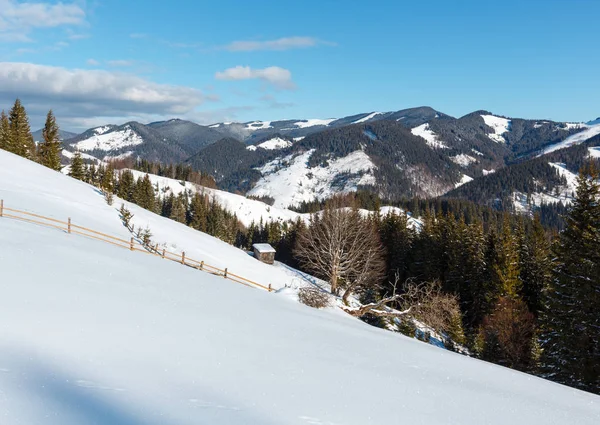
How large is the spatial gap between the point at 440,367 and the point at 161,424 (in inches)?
325

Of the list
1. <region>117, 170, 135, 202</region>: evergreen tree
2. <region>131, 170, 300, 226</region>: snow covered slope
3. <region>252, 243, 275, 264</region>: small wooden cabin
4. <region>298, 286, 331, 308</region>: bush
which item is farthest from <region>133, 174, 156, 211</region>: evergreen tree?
<region>298, 286, 331, 308</region>: bush

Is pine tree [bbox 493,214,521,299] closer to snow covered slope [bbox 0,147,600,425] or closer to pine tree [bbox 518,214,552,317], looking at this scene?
pine tree [bbox 518,214,552,317]

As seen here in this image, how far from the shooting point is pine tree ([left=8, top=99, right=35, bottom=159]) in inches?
2226

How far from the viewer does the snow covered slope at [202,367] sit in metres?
6.13

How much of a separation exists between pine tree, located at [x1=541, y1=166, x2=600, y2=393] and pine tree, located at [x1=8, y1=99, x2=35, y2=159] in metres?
70.9

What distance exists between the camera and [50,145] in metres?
61.7

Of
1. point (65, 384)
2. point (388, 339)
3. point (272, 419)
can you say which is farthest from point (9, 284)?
point (388, 339)

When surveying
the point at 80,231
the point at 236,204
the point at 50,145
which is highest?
the point at 50,145

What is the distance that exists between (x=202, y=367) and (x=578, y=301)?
2316 centimetres

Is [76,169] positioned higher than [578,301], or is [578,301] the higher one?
[76,169]

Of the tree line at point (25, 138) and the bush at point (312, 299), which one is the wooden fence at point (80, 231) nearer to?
the bush at point (312, 299)

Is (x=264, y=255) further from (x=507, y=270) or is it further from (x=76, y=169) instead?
(x=76, y=169)

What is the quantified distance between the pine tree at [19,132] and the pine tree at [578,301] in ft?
233

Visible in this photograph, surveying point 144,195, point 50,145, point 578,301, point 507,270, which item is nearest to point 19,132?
point 50,145
